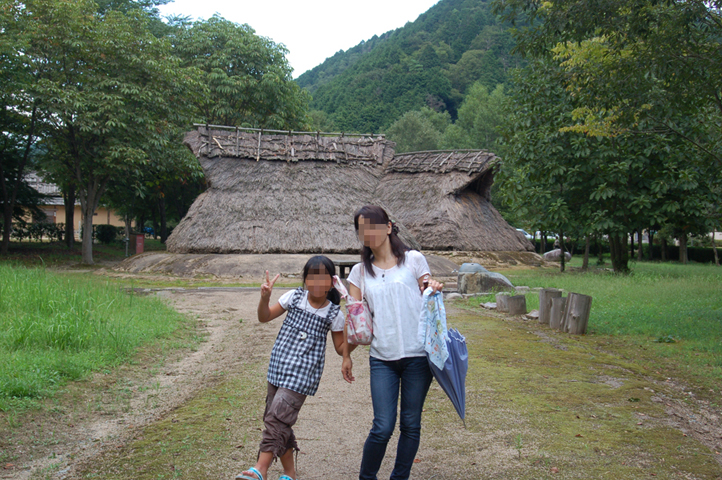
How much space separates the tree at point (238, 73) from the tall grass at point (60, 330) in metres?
21.8

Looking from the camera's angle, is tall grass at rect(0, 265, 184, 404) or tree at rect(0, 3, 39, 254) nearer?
tall grass at rect(0, 265, 184, 404)

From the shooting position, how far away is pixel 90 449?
143 inches

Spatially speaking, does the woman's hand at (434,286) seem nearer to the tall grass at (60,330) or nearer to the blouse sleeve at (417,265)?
the blouse sleeve at (417,265)

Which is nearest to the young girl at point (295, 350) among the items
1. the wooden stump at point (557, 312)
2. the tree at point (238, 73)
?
the wooden stump at point (557, 312)

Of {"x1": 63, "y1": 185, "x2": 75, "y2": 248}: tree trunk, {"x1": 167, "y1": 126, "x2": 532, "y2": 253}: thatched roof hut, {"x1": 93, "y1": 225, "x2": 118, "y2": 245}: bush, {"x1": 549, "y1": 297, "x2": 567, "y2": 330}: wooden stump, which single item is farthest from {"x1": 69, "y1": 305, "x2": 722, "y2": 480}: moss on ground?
{"x1": 93, "y1": 225, "x2": 118, "y2": 245}: bush

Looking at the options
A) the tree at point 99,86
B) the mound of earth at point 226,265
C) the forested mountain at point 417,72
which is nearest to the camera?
the mound of earth at point 226,265

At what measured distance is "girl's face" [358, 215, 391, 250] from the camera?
302 centimetres

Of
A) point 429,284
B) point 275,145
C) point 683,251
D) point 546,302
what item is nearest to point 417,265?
point 429,284

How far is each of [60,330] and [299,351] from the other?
3.89 m

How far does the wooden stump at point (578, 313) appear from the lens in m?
8.09

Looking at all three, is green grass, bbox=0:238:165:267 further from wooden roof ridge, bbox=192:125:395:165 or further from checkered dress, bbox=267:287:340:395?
checkered dress, bbox=267:287:340:395

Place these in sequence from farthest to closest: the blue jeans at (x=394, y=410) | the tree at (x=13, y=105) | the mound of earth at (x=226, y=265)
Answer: the mound of earth at (x=226, y=265) < the tree at (x=13, y=105) < the blue jeans at (x=394, y=410)

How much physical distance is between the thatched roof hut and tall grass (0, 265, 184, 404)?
10481mm

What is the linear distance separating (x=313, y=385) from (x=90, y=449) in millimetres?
1714
